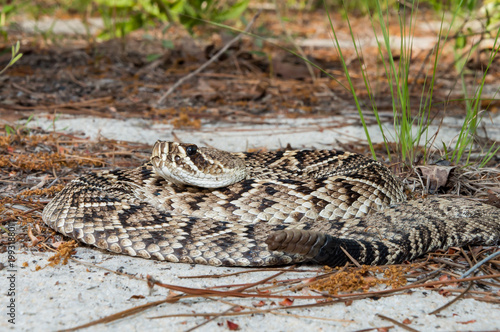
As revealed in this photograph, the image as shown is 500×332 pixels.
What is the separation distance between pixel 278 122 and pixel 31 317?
4.31 meters

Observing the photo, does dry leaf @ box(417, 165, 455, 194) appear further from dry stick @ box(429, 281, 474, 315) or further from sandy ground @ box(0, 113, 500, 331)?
sandy ground @ box(0, 113, 500, 331)

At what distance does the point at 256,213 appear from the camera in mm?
3674

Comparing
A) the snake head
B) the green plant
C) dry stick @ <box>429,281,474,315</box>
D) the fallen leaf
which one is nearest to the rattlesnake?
the snake head

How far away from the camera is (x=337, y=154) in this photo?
4.39 meters

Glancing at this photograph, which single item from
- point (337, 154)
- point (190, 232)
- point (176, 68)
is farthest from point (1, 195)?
point (176, 68)

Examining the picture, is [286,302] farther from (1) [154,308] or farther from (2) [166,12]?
(2) [166,12]

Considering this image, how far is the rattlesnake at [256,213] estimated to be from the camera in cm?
300

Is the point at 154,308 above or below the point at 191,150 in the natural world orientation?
below

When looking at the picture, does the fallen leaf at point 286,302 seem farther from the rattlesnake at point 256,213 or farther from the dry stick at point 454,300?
the dry stick at point 454,300

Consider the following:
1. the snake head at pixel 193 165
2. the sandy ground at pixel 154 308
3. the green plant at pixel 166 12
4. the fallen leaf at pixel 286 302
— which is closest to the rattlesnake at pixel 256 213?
the snake head at pixel 193 165

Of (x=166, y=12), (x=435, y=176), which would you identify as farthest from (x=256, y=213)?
(x=166, y=12)

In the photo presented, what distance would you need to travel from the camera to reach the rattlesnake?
300 centimetres

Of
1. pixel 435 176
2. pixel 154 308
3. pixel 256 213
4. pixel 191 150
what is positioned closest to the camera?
pixel 154 308

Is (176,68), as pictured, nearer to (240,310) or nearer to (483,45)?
(483,45)
